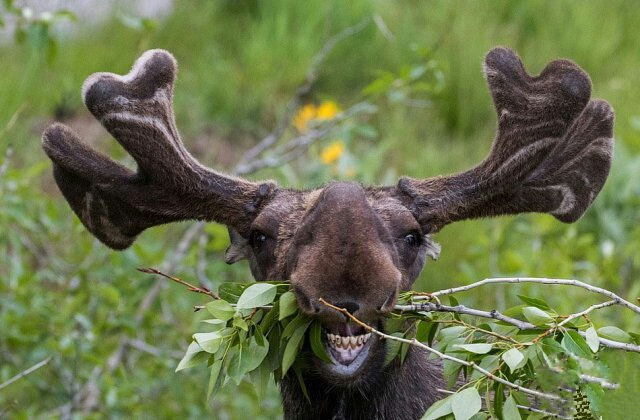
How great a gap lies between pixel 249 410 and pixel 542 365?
336 cm

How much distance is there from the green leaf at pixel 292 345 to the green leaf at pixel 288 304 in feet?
0.18

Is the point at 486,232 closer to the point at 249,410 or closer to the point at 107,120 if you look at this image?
the point at 249,410

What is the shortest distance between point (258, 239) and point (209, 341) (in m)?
0.73

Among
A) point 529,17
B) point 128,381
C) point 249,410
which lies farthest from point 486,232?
point 529,17

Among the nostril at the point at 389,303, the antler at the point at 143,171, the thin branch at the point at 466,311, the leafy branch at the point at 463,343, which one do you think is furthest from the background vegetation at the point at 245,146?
the antler at the point at 143,171

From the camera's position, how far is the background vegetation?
19.4ft

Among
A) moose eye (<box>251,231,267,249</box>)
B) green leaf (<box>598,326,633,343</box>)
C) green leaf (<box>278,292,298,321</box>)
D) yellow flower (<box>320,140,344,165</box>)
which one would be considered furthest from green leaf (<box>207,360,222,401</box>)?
yellow flower (<box>320,140,344,165</box>)

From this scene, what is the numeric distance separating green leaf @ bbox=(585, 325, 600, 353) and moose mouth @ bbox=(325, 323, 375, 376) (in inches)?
26.6

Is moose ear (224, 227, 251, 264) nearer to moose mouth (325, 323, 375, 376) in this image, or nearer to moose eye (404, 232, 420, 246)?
moose eye (404, 232, 420, 246)

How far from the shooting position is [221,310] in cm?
339

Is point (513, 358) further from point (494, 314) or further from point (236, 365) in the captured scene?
point (236, 365)

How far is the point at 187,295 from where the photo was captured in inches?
257

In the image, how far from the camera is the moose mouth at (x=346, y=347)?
11.7 ft

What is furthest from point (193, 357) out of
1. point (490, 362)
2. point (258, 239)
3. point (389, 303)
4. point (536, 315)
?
point (536, 315)
